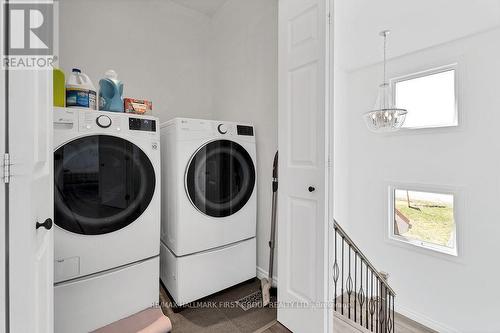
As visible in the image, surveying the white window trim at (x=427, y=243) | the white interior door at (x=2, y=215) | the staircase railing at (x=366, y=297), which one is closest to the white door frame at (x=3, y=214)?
the white interior door at (x=2, y=215)

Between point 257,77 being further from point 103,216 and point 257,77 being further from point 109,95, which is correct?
point 103,216

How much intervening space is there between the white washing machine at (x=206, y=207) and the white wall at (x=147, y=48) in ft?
2.64

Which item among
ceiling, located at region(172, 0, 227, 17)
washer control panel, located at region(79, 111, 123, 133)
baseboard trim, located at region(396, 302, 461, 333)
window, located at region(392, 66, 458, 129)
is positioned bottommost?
baseboard trim, located at region(396, 302, 461, 333)

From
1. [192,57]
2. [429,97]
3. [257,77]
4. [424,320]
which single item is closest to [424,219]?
[424,320]

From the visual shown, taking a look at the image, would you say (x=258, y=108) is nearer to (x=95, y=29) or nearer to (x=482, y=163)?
(x=95, y=29)

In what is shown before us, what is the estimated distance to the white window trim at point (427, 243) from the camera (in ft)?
8.68

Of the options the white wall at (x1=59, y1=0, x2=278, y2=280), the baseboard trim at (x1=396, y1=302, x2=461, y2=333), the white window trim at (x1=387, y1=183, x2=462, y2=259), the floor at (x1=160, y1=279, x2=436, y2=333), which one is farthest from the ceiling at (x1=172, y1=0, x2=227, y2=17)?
the baseboard trim at (x1=396, y1=302, x2=461, y2=333)

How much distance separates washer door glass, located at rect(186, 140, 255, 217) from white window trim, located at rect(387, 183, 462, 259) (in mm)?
2240

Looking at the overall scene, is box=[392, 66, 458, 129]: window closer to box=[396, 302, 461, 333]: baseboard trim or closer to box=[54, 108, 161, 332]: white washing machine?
box=[396, 302, 461, 333]: baseboard trim

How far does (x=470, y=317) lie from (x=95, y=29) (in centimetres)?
473

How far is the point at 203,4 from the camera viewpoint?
2.56 m

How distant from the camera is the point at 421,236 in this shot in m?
3.05

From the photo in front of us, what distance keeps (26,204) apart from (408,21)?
2.94 meters

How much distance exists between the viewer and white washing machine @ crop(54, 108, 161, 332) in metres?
1.27
